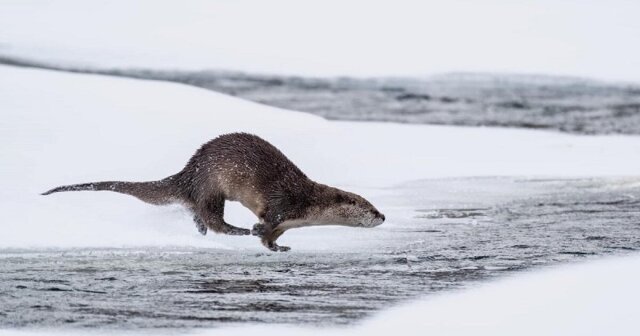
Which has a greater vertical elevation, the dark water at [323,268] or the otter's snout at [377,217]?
the otter's snout at [377,217]

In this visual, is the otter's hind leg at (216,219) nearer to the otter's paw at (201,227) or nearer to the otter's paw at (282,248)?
the otter's paw at (201,227)

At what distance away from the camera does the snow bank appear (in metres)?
5.55

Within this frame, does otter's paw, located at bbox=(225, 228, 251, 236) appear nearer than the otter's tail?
Yes

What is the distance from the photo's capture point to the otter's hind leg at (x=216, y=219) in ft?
18.0

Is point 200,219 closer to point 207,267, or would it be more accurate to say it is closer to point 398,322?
point 207,267

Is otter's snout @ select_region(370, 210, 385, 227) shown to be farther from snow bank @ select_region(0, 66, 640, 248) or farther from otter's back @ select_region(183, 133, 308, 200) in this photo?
otter's back @ select_region(183, 133, 308, 200)

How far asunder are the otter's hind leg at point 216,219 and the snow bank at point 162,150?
0.19 ft

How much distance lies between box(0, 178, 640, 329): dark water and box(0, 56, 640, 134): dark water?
105 inches

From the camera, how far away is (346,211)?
5.65 m

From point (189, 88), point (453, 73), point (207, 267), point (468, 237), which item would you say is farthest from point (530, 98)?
point (207, 267)

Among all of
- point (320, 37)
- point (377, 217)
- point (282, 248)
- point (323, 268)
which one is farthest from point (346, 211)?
point (320, 37)

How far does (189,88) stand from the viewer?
8.25 meters

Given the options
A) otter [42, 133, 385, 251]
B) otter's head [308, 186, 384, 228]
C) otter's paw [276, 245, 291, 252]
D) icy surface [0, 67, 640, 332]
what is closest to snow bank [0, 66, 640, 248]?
icy surface [0, 67, 640, 332]

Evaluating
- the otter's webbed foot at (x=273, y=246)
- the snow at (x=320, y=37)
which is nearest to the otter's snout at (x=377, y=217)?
the otter's webbed foot at (x=273, y=246)
